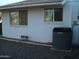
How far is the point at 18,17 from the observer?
20.4 meters

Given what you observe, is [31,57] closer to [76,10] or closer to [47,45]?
[47,45]

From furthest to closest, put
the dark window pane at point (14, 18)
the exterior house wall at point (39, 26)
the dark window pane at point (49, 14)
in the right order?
the dark window pane at point (14, 18), the dark window pane at point (49, 14), the exterior house wall at point (39, 26)

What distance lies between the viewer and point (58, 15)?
16.9 m

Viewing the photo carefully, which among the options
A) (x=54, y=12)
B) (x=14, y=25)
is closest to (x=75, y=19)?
(x=54, y=12)

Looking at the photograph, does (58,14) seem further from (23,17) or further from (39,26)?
(23,17)

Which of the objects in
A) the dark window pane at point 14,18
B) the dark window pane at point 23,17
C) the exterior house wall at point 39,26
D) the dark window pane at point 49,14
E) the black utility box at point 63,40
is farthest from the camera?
the dark window pane at point 14,18

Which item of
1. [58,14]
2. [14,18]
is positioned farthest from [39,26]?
[14,18]

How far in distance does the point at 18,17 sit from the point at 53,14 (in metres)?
4.34

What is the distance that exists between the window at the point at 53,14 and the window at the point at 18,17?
2.70 metres

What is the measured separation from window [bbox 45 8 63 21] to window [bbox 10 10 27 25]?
106 inches

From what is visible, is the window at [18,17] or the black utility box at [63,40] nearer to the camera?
the black utility box at [63,40]

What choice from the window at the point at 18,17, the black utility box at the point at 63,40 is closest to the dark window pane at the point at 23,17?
the window at the point at 18,17

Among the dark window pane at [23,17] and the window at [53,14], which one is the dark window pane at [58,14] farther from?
the dark window pane at [23,17]

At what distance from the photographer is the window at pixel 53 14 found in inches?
661
